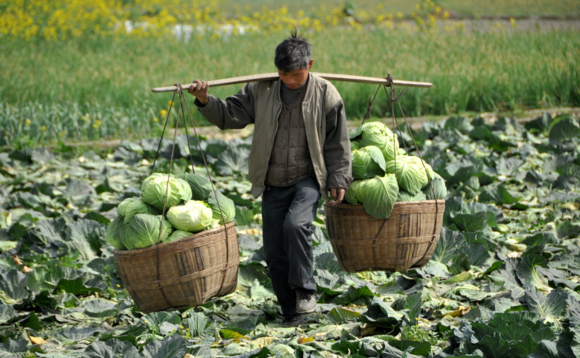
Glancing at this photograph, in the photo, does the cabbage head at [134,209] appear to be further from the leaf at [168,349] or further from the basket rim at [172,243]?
the leaf at [168,349]

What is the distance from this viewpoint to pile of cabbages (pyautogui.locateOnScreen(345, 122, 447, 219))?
3.15 metres

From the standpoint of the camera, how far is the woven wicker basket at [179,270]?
2.88 m

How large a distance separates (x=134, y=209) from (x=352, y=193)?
108cm

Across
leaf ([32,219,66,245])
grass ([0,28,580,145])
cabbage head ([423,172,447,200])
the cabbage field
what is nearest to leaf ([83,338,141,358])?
the cabbage field

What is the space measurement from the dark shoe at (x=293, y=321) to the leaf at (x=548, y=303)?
43.6 inches

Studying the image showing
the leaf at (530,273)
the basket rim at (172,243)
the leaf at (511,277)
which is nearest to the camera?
the basket rim at (172,243)

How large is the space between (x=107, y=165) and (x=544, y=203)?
4190 mm

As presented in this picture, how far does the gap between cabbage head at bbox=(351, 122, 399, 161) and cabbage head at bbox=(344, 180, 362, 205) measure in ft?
0.89

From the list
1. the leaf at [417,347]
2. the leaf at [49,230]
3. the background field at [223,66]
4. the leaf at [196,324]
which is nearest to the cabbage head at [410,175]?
the leaf at [417,347]

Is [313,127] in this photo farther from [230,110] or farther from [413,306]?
[413,306]

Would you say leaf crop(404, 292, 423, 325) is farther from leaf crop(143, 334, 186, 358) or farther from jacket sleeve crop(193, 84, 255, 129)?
jacket sleeve crop(193, 84, 255, 129)

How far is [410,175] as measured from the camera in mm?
3275

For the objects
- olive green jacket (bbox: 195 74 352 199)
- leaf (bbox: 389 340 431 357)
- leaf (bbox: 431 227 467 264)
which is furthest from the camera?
leaf (bbox: 431 227 467 264)

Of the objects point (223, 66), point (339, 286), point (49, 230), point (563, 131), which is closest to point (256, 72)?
point (223, 66)
